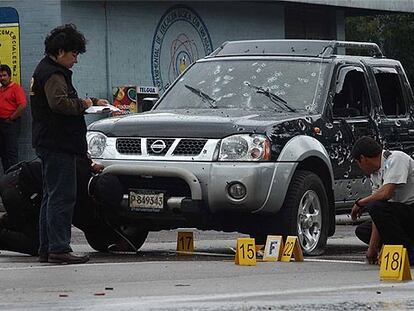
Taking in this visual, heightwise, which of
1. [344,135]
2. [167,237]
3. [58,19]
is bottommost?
[167,237]

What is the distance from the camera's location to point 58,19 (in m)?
23.2

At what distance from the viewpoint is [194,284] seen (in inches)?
403

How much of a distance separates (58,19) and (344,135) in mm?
9888

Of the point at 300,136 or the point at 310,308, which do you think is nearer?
the point at 310,308

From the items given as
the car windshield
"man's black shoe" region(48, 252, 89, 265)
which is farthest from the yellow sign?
"man's black shoe" region(48, 252, 89, 265)

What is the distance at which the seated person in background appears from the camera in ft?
41.9

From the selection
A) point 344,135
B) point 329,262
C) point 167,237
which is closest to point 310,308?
point 329,262

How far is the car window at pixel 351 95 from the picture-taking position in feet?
47.2

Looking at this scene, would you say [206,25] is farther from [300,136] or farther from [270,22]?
[300,136]

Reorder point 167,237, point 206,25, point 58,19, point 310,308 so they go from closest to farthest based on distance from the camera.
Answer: point 310,308
point 167,237
point 58,19
point 206,25

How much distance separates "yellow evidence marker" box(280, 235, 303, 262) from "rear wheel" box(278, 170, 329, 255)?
0.57 m

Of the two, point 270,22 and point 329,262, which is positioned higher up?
point 270,22

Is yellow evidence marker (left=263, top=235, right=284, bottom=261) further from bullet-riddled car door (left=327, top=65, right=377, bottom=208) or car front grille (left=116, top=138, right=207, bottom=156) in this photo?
bullet-riddled car door (left=327, top=65, right=377, bottom=208)

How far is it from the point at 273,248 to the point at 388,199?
1097 mm
